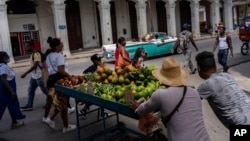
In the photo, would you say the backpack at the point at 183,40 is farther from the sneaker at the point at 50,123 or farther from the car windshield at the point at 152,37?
the car windshield at the point at 152,37

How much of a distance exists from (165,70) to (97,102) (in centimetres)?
154

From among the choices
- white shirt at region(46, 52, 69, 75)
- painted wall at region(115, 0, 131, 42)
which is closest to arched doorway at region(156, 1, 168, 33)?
painted wall at region(115, 0, 131, 42)

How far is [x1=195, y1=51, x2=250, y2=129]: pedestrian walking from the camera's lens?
2924 millimetres

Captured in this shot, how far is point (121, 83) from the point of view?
16.5 feet

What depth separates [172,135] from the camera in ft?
9.82

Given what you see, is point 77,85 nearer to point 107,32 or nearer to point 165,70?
point 165,70

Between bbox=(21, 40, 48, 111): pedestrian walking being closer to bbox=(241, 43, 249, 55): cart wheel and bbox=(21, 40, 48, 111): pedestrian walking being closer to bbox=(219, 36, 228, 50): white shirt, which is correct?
bbox=(219, 36, 228, 50): white shirt

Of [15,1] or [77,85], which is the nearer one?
[77,85]

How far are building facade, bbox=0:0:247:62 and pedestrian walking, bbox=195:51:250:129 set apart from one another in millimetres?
18952

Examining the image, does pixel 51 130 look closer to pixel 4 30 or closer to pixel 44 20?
Answer: pixel 4 30

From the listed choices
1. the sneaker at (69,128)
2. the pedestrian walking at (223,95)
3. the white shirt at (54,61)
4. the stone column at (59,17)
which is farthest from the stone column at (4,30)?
the pedestrian walking at (223,95)

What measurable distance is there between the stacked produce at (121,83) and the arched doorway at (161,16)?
26.8 metres

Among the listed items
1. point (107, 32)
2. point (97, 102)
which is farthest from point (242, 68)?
point (107, 32)

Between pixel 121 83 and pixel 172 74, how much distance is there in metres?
1.97
